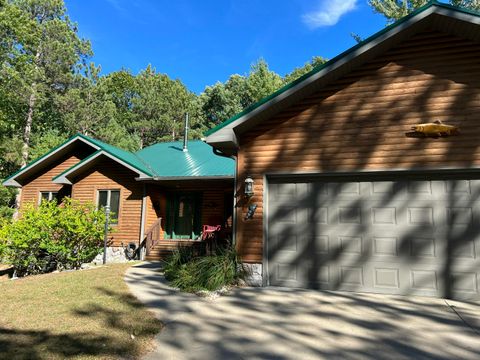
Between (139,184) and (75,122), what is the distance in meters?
21.2

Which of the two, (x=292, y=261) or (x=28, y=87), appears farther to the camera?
(x=28, y=87)

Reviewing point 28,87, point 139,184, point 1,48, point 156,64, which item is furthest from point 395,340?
point 156,64

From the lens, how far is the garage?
6371mm

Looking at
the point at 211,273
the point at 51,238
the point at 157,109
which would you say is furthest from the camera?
the point at 157,109

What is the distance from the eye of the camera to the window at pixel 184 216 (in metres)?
14.2

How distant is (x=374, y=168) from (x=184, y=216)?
944cm

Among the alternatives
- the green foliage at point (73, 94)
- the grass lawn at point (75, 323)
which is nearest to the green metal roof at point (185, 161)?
the grass lawn at point (75, 323)

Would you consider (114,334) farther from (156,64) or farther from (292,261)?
(156,64)

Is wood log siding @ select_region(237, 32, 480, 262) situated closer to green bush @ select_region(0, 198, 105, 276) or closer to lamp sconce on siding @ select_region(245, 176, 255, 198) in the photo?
lamp sconce on siding @ select_region(245, 176, 255, 198)

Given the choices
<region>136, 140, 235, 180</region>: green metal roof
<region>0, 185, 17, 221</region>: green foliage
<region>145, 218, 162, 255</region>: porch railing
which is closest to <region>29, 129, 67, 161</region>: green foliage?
<region>0, 185, 17, 221</region>: green foliage

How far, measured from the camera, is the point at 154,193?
13.8 metres

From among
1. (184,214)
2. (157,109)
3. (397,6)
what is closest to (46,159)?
(184,214)

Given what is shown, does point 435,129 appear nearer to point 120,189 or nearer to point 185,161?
point 185,161

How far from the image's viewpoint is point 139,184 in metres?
13.4
